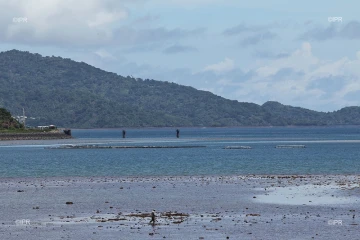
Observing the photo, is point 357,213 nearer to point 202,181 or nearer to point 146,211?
point 146,211

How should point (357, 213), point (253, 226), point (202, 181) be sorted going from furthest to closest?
1. point (202, 181)
2. point (357, 213)
3. point (253, 226)

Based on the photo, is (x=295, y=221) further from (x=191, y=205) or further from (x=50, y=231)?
(x=50, y=231)

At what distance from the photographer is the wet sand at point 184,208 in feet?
116

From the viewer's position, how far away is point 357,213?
41.2 meters

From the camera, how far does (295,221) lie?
127 feet

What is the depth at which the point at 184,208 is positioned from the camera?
44688mm

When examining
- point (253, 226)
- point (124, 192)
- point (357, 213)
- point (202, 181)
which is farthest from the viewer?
point (202, 181)

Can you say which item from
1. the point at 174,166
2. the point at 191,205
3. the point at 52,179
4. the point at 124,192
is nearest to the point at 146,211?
the point at 191,205

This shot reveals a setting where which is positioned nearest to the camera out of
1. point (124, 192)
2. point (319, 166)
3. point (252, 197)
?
point (252, 197)

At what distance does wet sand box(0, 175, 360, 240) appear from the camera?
116 feet

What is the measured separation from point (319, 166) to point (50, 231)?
197 feet

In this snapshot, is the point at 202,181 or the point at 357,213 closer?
the point at 357,213

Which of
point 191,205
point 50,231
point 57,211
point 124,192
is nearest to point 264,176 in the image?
point 124,192

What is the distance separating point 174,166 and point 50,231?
57.7 meters
